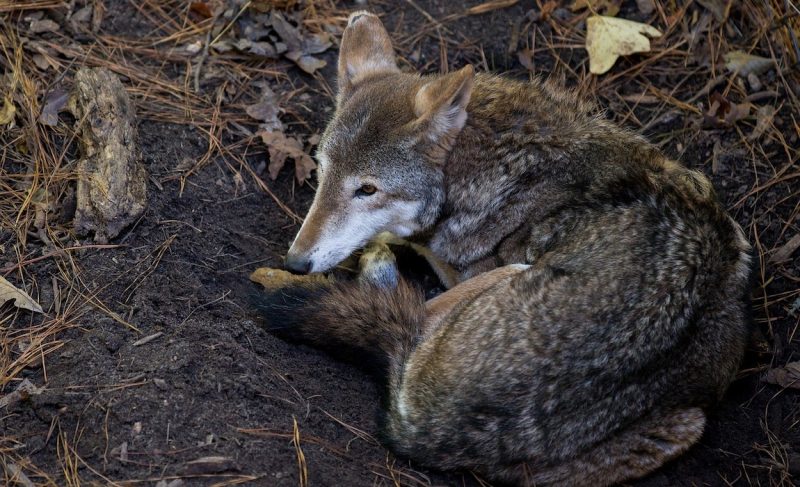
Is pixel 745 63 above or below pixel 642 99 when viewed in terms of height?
above

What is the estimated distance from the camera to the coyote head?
4.94m

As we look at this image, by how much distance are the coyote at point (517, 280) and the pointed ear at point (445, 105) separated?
0.05 ft

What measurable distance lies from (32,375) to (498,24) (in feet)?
15.7

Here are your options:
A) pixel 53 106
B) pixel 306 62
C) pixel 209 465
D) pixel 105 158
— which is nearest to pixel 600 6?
pixel 306 62

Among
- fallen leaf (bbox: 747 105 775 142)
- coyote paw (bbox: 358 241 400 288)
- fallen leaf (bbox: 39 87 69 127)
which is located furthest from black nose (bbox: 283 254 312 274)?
fallen leaf (bbox: 747 105 775 142)

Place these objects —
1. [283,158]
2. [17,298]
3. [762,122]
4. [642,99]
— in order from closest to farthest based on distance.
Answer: [17,298], [762,122], [283,158], [642,99]

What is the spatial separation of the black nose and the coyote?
0.05 feet

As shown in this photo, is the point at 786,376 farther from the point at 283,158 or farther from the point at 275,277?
the point at 283,158

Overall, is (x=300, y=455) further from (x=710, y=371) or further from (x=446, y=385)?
(x=710, y=371)

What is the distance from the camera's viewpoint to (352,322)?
4.69m

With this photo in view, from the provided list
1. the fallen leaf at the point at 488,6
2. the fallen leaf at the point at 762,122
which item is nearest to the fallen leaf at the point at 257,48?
the fallen leaf at the point at 488,6

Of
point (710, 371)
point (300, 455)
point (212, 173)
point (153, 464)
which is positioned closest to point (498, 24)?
point (212, 173)

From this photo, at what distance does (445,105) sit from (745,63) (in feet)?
9.76

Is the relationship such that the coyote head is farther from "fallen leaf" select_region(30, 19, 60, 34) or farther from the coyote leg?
"fallen leaf" select_region(30, 19, 60, 34)
